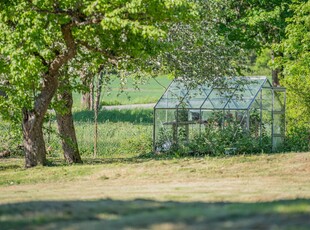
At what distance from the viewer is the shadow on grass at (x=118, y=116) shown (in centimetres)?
5009

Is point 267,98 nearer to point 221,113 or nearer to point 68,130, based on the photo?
point 221,113

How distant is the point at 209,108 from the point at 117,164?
6.86 m

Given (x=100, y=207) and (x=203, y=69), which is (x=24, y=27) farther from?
(x=100, y=207)

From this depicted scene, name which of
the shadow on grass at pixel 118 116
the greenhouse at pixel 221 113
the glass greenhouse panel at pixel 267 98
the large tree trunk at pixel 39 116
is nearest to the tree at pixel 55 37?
the large tree trunk at pixel 39 116

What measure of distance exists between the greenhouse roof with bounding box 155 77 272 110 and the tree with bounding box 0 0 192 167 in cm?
585

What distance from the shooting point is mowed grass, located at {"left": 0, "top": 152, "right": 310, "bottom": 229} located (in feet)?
31.5

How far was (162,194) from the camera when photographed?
1550cm

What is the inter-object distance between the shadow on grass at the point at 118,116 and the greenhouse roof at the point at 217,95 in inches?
645

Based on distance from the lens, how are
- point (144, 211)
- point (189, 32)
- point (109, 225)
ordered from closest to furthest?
point (109, 225), point (144, 211), point (189, 32)

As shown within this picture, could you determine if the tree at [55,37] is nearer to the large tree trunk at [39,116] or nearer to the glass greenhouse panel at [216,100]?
the large tree trunk at [39,116]

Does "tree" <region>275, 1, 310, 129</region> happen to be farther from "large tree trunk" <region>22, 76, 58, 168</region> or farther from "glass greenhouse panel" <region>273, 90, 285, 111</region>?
"large tree trunk" <region>22, 76, 58, 168</region>

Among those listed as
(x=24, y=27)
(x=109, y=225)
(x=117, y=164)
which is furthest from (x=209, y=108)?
(x=109, y=225)

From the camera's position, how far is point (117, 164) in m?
26.3

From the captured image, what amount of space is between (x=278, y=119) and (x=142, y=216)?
2372 cm
